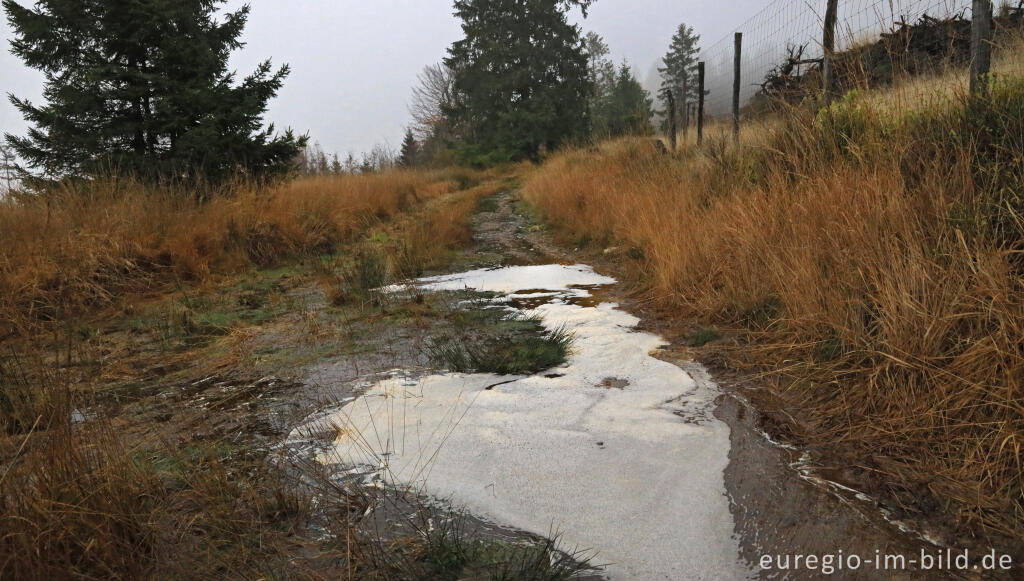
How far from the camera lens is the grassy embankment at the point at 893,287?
5.75 feet

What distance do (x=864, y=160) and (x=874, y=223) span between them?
0.85 m

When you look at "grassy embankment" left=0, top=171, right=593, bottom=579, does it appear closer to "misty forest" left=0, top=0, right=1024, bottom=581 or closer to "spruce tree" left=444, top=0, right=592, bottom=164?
"misty forest" left=0, top=0, right=1024, bottom=581

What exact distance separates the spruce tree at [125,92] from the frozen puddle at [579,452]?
7.08 metres

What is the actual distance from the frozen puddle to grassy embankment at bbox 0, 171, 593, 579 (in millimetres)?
238

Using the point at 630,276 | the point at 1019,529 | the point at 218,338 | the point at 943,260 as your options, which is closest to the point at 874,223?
the point at 943,260

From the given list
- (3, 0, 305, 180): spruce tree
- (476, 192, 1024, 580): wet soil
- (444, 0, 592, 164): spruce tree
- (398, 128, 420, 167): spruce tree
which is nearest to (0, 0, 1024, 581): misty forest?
(476, 192, 1024, 580): wet soil

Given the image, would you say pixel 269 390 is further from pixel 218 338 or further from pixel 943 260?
pixel 943 260

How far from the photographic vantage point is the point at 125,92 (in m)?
8.44

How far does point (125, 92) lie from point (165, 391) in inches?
313

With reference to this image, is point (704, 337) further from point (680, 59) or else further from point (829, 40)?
point (680, 59)

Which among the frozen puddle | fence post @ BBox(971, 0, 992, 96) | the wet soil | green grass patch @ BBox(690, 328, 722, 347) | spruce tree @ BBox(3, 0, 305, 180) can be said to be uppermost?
spruce tree @ BBox(3, 0, 305, 180)

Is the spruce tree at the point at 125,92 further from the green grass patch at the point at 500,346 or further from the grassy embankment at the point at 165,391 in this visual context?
the green grass patch at the point at 500,346

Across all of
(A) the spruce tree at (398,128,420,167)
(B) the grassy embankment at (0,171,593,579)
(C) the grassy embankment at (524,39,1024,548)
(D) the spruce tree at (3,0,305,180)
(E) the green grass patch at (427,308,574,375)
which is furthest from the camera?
(A) the spruce tree at (398,128,420,167)

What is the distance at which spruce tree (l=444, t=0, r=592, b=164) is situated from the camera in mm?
28109
